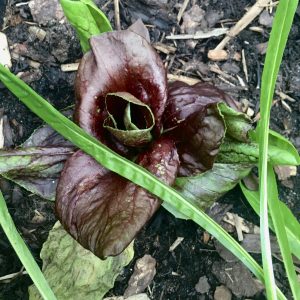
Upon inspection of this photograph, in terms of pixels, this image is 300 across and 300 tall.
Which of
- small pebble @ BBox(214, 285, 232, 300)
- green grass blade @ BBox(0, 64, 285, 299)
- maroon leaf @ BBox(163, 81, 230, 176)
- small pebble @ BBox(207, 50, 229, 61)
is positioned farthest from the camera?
small pebble @ BBox(207, 50, 229, 61)

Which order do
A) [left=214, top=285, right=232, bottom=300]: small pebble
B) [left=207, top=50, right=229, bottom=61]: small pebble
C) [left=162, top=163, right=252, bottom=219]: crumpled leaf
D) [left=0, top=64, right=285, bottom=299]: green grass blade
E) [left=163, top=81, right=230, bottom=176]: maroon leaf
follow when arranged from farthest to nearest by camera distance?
[left=207, top=50, right=229, bottom=61]: small pebble → [left=214, top=285, right=232, bottom=300]: small pebble → [left=162, top=163, right=252, bottom=219]: crumpled leaf → [left=163, top=81, right=230, bottom=176]: maroon leaf → [left=0, top=64, right=285, bottom=299]: green grass blade

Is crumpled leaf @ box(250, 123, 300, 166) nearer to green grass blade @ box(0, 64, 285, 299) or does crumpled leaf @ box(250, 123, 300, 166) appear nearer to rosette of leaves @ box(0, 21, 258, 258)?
rosette of leaves @ box(0, 21, 258, 258)

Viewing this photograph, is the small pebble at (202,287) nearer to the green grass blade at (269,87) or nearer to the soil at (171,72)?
the soil at (171,72)

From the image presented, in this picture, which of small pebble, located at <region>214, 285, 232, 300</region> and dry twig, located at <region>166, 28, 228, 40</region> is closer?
small pebble, located at <region>214, 285, 232, 300</region>

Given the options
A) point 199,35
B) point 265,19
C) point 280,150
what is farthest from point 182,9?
point 280,150

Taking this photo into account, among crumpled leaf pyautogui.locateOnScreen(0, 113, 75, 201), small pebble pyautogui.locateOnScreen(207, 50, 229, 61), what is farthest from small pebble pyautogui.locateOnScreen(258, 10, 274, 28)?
crumpled leaf pyautogui.locateOnScreen(0, 113, 75, 201)

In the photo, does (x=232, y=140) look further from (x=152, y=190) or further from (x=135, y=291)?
(x=135, y=291)

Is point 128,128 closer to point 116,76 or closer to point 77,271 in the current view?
point 116,76

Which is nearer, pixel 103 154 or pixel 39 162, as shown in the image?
pixel 103 154
